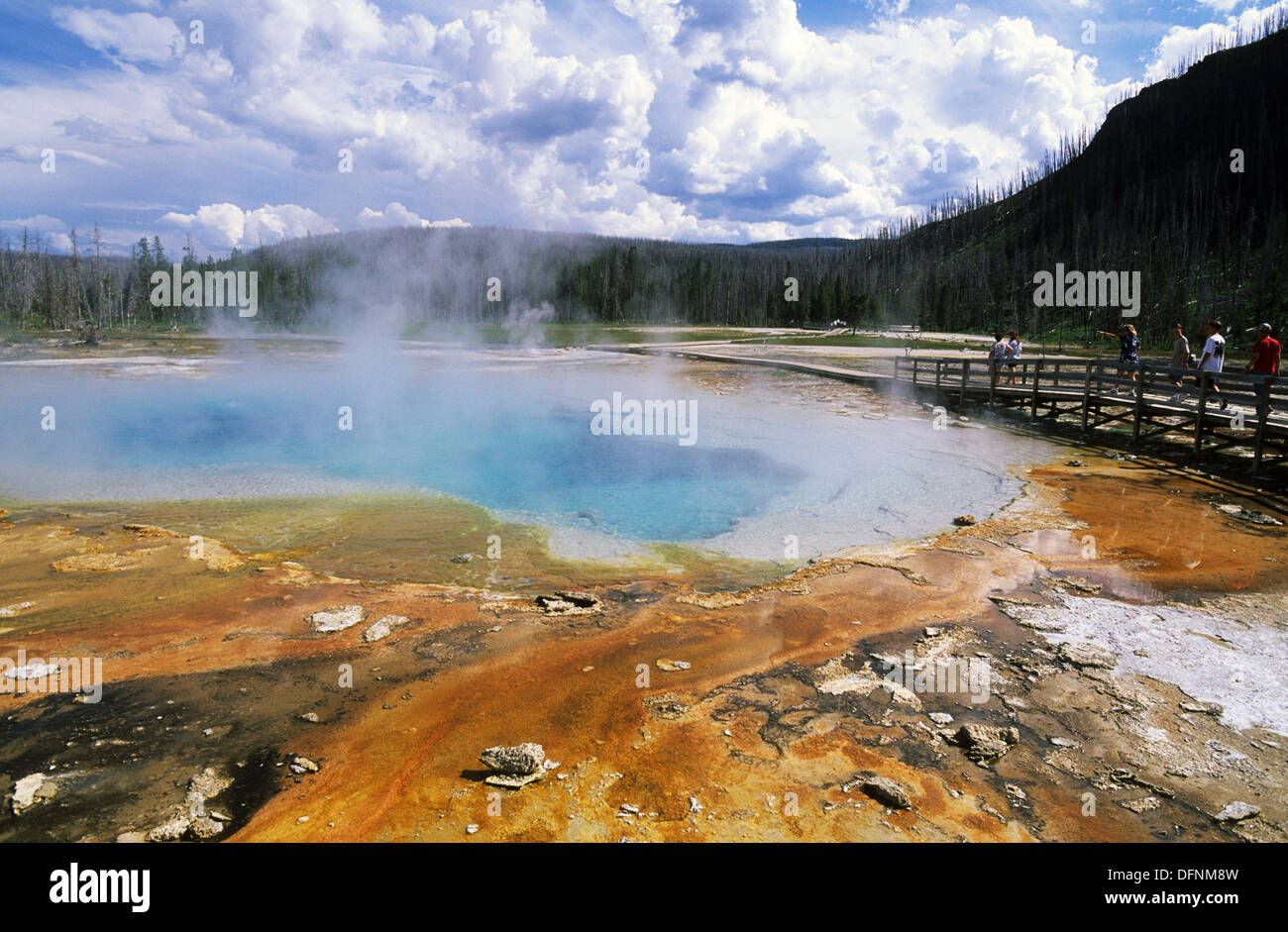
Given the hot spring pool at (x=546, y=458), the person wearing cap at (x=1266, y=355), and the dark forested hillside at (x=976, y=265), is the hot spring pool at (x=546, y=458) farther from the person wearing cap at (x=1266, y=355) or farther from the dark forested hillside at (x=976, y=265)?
the dark forested hillside at (x=976, y=265)

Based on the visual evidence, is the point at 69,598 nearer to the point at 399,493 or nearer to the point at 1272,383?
the point at 399,493

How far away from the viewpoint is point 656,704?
13.3 ft

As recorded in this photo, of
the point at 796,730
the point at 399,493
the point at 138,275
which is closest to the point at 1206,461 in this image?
the point at 796,730

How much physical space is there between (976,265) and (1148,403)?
66096 millimetres

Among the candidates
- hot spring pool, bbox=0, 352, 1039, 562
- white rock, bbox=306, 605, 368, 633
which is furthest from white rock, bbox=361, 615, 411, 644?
hot spring pool, bbox=0, 352, 1039, 562

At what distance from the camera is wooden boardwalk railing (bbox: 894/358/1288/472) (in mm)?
9609

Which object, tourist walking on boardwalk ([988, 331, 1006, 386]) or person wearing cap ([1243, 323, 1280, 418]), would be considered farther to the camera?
tourist walking on boardwalk ([988, 331, 1006, 386])

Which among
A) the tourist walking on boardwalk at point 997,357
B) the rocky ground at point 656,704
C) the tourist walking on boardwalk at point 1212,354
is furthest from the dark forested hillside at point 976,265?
the rocky ground at point 656,704

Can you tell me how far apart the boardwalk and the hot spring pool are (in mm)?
2044

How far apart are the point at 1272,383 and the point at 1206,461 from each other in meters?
2.02

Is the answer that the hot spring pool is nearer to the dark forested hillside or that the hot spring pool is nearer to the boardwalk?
the boardwalk

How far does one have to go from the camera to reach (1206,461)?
10734 mm

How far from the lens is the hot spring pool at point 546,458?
27.8 ft

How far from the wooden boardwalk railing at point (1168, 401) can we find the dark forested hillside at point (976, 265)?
28979 mm
